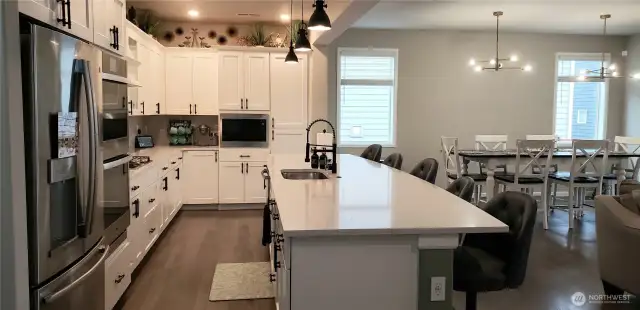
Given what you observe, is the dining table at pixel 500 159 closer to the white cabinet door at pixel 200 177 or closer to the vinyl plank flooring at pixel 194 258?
the vinyl plank flooring at pixel 194 258

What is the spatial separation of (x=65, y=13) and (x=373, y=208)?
1700mm

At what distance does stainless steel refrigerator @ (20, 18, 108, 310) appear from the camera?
187cm

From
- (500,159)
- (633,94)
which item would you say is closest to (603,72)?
(633,94)

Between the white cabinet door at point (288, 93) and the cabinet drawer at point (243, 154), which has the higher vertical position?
the white cabinet door at point (288, 93)

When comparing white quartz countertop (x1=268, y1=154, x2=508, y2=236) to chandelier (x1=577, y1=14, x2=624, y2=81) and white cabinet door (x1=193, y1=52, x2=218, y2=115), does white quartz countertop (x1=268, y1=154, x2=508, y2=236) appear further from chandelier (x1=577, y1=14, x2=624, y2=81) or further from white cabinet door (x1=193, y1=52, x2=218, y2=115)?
chandelier (x1=577, y1=14, x2=624, y2=81)

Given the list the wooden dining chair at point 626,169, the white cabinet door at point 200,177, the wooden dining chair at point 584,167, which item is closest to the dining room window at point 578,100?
the wooden dining chair at point 626,169

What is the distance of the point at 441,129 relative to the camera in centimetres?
796

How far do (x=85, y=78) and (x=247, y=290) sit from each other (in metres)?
2.00

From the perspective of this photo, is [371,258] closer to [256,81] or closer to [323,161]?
[323,161]

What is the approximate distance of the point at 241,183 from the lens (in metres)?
6.82

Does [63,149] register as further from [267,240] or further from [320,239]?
[267,240]

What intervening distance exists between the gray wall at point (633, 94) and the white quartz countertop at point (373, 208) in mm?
6418

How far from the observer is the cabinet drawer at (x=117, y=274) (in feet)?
9.71

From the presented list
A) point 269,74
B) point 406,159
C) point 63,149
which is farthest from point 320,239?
point 406,159
